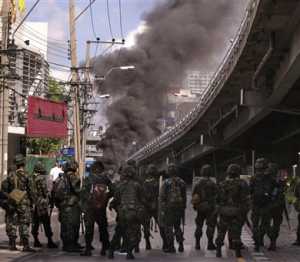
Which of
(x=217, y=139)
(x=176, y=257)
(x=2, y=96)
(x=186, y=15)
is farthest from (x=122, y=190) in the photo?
(x=217, y=139)

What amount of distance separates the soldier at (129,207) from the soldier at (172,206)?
1.05 metres

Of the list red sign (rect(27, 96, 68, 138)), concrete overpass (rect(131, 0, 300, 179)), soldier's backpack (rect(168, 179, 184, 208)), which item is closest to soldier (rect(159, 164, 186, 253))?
soldier's backpack (rect(168, 179, 184, 208))

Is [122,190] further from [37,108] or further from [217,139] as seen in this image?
[217,139]

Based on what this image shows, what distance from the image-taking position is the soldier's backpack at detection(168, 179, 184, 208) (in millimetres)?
14133

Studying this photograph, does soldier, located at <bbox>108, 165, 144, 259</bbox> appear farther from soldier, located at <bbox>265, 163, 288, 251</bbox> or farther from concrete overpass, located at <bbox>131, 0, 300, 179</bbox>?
concrete overpass, located at <bbox>131, 0, 300, 179</bbox>

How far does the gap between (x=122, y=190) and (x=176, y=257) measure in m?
1.58

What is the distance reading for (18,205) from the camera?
43.6ft

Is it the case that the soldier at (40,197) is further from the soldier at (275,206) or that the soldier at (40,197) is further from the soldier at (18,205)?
the soldier at (275,206)

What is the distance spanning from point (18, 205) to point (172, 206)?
2.94 meters

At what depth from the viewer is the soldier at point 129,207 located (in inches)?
505

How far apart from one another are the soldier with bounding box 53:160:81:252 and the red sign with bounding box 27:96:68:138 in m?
22.7

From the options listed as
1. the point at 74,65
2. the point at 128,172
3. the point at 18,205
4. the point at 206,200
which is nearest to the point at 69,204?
the point at 18,205

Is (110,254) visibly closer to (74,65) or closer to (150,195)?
(150,195)

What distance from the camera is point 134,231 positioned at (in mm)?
12891
